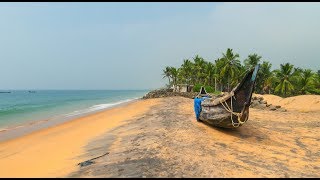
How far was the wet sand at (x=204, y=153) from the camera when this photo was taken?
7.41 metres

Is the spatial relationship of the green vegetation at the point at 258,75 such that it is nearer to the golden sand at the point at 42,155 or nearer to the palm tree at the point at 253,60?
the palm tree at the point at 253,60

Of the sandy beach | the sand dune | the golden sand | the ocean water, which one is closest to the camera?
the sandy beach

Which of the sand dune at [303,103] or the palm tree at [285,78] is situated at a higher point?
the palm tree at [285,78]

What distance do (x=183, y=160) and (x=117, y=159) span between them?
2.07 meters

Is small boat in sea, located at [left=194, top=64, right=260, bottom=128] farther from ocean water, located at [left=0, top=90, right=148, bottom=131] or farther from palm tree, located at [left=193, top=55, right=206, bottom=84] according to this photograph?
palm tree, located at [left=193, top=55, right=206, bottom=84]

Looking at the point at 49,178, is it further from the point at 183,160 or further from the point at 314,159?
the point at 314,159

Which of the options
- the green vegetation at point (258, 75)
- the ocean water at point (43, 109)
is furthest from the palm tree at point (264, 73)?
the ocean water at point (43, 109)

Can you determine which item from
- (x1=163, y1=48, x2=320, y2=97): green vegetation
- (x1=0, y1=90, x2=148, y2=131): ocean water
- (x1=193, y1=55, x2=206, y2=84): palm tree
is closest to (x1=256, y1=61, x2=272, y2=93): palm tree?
(x1=163, y1=48, x2=320, y2=97): green vegetation

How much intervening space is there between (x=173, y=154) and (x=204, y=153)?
114 centimetres

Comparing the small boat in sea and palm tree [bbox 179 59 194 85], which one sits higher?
palm tree [bbox 179 59 194 85]

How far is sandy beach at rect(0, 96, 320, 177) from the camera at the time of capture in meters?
7.56

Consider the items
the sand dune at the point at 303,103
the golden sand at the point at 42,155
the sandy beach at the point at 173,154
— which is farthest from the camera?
the sand dune at the point at 303,103

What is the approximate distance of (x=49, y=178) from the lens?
741 centimetres

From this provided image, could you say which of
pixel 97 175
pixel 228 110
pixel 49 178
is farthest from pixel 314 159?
pixel 49 178
